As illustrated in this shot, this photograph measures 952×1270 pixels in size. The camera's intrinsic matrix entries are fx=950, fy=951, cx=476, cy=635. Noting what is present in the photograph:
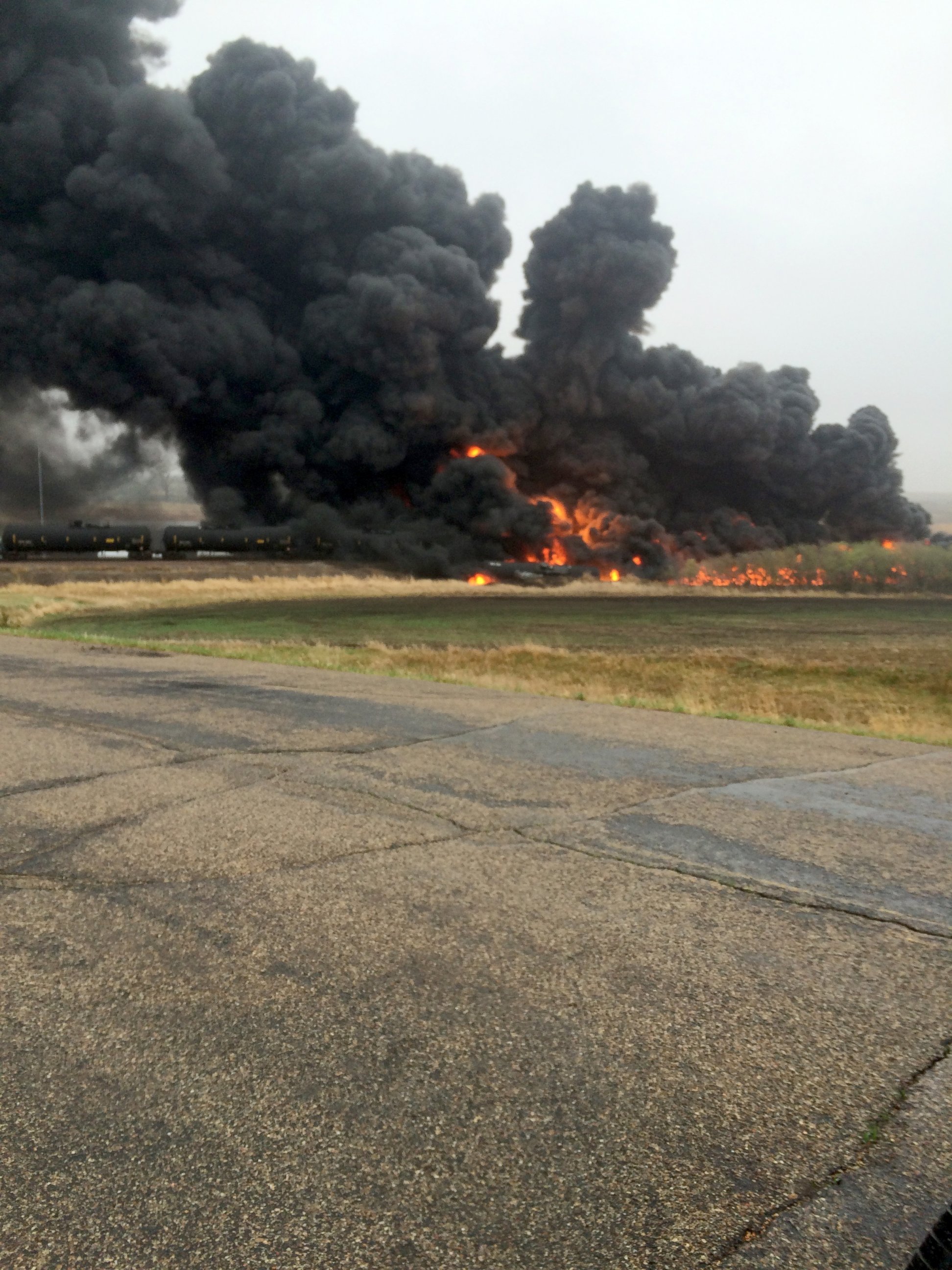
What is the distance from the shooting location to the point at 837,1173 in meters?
2.69

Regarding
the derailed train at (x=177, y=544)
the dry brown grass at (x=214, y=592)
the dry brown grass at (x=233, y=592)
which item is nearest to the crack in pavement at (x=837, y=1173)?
the dry brown grass at (x=233, y=592)

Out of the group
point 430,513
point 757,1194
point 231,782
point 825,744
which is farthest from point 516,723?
point 430,513

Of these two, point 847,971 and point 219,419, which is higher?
point 219,419

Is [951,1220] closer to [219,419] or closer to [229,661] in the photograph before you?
[229,661]

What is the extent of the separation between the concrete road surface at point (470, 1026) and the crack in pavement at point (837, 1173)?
10 millimetres

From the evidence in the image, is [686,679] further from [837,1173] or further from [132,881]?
[837,1173]

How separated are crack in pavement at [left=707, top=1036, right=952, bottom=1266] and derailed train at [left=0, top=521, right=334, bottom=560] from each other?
2535 inches

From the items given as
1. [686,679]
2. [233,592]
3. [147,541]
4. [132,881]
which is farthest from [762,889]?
[147,541]

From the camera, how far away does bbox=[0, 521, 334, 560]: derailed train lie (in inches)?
2381

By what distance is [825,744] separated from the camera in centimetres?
963

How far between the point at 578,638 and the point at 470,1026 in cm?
2999

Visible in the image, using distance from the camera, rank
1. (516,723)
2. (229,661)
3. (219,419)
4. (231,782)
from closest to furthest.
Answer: (231,782)
(516,723)
(229,661)
(219,419)

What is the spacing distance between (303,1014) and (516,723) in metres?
6.94

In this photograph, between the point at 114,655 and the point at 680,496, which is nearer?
the point at 114,655
